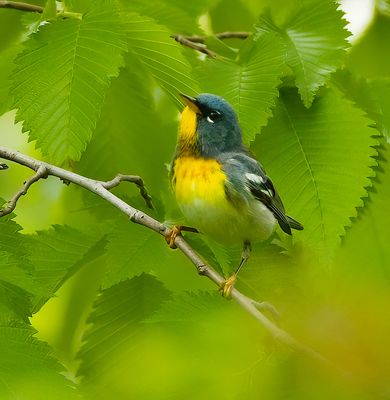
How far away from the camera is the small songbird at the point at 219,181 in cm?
270

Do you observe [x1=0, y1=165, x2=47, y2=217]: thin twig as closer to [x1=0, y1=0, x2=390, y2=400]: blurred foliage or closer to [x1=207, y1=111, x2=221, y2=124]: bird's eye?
[x1=0, y1=0, x2=390, y2=400]: blurred foliage

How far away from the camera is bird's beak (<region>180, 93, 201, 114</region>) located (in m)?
2.57

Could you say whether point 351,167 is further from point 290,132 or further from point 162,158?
point 162,158

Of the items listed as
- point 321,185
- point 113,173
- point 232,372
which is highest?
point 232,372

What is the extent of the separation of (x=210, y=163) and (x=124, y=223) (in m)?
0.70

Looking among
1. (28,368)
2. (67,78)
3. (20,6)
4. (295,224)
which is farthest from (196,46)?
(28,368)

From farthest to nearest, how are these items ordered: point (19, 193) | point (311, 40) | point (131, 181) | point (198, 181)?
point (198, 181)
point (311, 40)
point (131, 181)
point (19, 193)

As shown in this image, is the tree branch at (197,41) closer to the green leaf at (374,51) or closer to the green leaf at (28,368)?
the green leaf at (374,51)

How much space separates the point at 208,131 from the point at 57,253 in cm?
96

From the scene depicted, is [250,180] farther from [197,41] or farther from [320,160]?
[197,41]

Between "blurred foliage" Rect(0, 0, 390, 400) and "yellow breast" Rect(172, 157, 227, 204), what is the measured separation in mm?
123

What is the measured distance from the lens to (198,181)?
2.75 meters

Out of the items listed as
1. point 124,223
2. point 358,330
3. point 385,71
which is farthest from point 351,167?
point 385,71

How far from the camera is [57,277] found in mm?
2266
